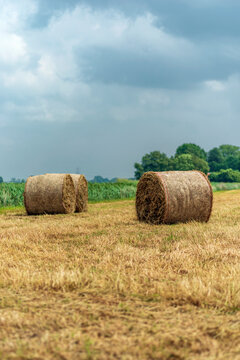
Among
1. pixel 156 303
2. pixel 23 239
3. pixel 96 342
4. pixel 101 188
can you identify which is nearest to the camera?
pixel 96 342

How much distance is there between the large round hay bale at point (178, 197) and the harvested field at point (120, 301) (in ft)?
10.8

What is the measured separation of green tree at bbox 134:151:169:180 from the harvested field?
82.0 m

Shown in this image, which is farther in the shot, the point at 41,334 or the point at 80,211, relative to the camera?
the point at 80,211

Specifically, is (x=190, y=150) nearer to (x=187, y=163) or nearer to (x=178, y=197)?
(x=187, y=163)

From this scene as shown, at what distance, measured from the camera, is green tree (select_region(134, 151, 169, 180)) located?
89062 millimetres

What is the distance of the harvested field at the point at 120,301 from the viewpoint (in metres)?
2.80

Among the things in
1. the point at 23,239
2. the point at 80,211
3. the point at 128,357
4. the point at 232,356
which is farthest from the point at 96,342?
the point at 80,211

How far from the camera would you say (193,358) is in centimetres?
263

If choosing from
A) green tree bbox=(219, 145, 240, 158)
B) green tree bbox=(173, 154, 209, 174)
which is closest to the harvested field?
green tree bbox=(173, 154, 209, 174)

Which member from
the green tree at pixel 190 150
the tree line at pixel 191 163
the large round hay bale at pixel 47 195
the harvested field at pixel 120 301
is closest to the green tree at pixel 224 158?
the tree line at pixel 191 163

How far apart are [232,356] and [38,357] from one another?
1371mm

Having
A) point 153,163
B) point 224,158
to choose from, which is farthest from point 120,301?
point 224,158

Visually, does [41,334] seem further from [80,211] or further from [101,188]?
[101,188]

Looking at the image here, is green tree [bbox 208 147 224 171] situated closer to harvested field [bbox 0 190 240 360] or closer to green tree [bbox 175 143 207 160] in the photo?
green tree [bbox 175 143 207 160]
